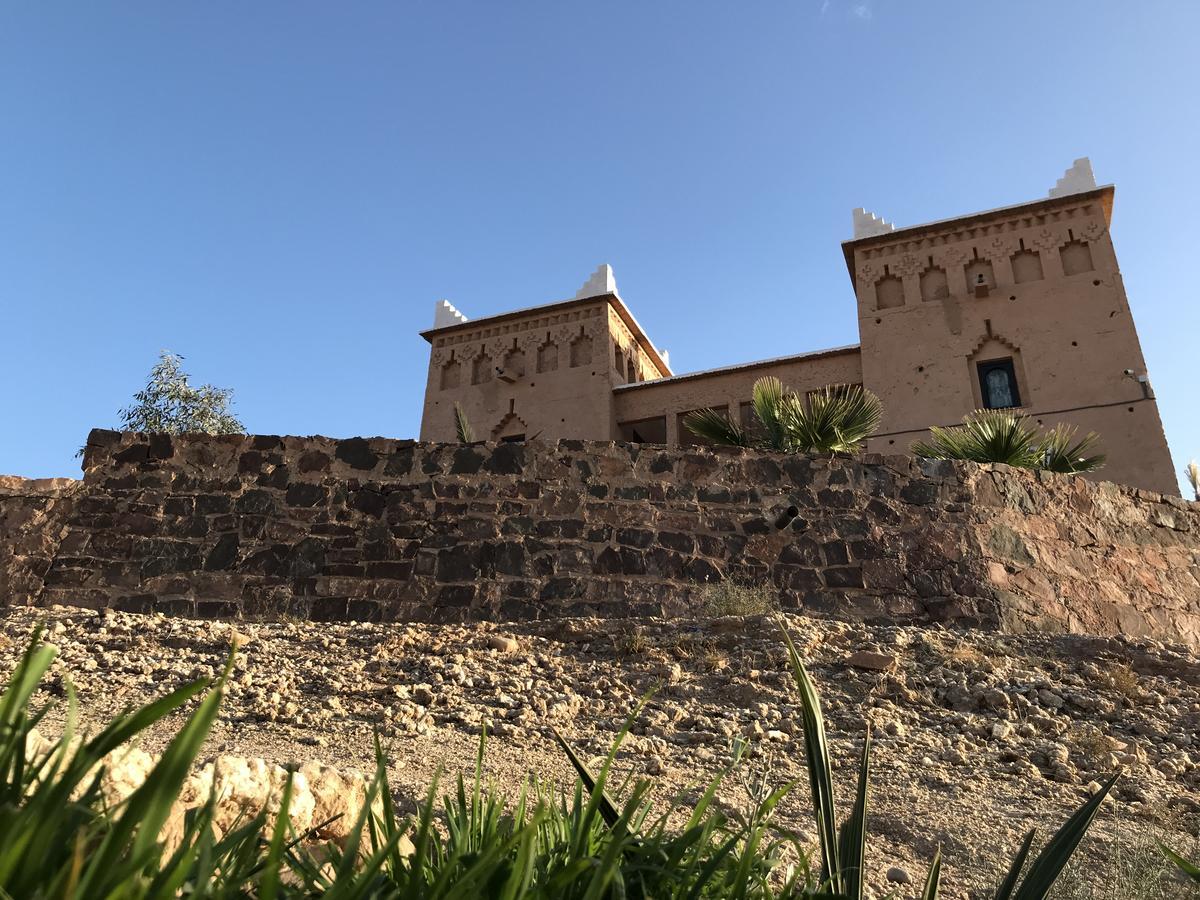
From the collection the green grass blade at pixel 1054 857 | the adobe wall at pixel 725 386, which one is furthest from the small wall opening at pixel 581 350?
the green grass blade at pixel 1054 857

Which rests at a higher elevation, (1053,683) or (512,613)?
(512,613)

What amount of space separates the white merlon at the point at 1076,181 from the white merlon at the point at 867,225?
3.27 metres

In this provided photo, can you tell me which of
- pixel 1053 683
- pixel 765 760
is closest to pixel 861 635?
pixel 1053 683

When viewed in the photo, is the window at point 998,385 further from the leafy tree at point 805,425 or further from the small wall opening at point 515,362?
the small wall opening at point 515,362

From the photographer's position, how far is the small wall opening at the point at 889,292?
18391mm

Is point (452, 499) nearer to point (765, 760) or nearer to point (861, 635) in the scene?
point (861, 635)

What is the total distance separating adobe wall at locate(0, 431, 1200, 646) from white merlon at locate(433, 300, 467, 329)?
1463cm

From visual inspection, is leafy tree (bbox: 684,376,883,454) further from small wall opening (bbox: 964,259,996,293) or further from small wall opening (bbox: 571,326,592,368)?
small wall opening (bbox: 571,326,592,368)

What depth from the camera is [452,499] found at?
7.80 m

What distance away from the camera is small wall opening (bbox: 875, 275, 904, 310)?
1839 cm

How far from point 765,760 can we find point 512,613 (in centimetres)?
332

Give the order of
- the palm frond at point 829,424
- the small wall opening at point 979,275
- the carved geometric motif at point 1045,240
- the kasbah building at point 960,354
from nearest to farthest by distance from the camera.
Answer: the palm frond at point 829,424 → the kasbah building at point 960,354 → the carved geometric motif at point 1045,240 → the small wall opening at point 979,275

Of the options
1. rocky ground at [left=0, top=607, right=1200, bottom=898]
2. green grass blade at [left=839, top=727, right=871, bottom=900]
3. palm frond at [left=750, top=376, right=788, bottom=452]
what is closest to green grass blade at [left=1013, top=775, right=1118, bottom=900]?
green grass blade at [left=839, top=727, right=871, bottom=900]

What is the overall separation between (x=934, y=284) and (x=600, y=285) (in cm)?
770
